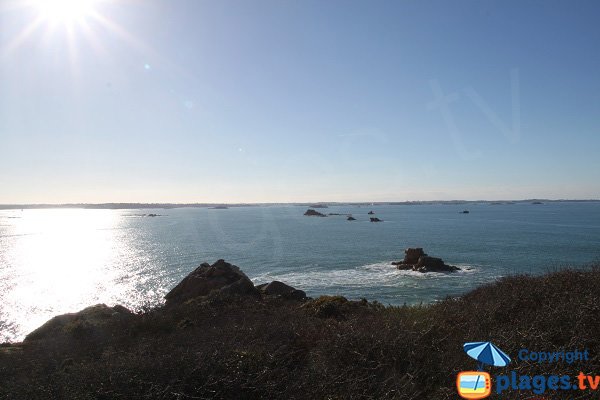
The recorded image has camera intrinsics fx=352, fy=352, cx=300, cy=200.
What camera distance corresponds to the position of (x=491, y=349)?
7.84m

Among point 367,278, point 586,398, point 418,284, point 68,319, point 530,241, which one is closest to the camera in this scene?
point 586,398

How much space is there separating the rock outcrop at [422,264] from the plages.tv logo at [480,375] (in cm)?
3470

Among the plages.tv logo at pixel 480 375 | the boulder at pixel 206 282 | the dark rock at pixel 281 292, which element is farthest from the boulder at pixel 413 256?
the plages.tv logo at pixel 480 375

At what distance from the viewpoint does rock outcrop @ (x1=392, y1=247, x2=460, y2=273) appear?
136 ft

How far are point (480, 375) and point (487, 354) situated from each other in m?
0.47

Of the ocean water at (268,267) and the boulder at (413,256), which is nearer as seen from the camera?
the ocean water at (268,267)

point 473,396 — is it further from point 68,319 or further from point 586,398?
point 68,319

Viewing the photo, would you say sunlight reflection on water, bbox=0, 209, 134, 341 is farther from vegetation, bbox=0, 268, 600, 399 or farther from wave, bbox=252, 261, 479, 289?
vegetation, bbox=0, 268, 600, 399

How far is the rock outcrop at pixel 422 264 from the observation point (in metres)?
41.5

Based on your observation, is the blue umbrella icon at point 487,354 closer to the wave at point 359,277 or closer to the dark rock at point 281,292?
the dark rock at point 281,292

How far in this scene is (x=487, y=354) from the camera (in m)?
7.68

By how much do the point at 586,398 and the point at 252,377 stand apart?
6857 mm

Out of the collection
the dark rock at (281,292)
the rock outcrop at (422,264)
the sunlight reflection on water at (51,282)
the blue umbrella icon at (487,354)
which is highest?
the blue umbrella icon at (487,354)

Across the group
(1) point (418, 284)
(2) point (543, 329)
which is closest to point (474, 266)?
(1) point (418, 284)
